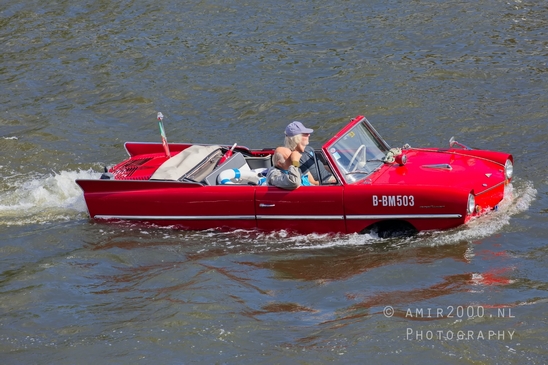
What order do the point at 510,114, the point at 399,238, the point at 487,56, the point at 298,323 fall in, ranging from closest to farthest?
the point at 298,323 → the point at 399,238 → the point at 510,114 → the point at 487,56

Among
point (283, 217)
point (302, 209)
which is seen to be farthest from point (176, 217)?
point (302, 209)

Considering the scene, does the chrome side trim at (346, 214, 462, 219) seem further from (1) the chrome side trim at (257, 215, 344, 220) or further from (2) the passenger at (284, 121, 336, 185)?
(2) the passenger at (284, 121, 336, 185)

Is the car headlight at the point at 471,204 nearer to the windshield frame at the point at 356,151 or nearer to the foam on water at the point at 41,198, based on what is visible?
→ the windshield frame at the point at 356,151

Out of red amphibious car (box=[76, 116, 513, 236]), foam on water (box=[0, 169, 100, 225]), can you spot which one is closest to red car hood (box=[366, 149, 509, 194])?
red amphibious car (box=[76, 116, 513, 236])

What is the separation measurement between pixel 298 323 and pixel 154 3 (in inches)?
578

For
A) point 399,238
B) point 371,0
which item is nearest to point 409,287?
point 399,238

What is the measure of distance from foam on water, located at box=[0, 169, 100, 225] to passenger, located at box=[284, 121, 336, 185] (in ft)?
10.7

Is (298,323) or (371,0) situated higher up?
(371,0)

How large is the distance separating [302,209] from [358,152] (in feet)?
3.30

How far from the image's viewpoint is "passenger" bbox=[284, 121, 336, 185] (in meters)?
9.07

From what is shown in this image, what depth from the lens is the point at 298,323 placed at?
23.0 feet

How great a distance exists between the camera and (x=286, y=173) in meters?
9.09

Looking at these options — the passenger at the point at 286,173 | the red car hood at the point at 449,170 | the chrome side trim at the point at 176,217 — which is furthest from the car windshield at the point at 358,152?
the chrome side trim at the point at 176,217

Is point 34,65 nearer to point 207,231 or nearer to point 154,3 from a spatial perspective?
point 154,3
